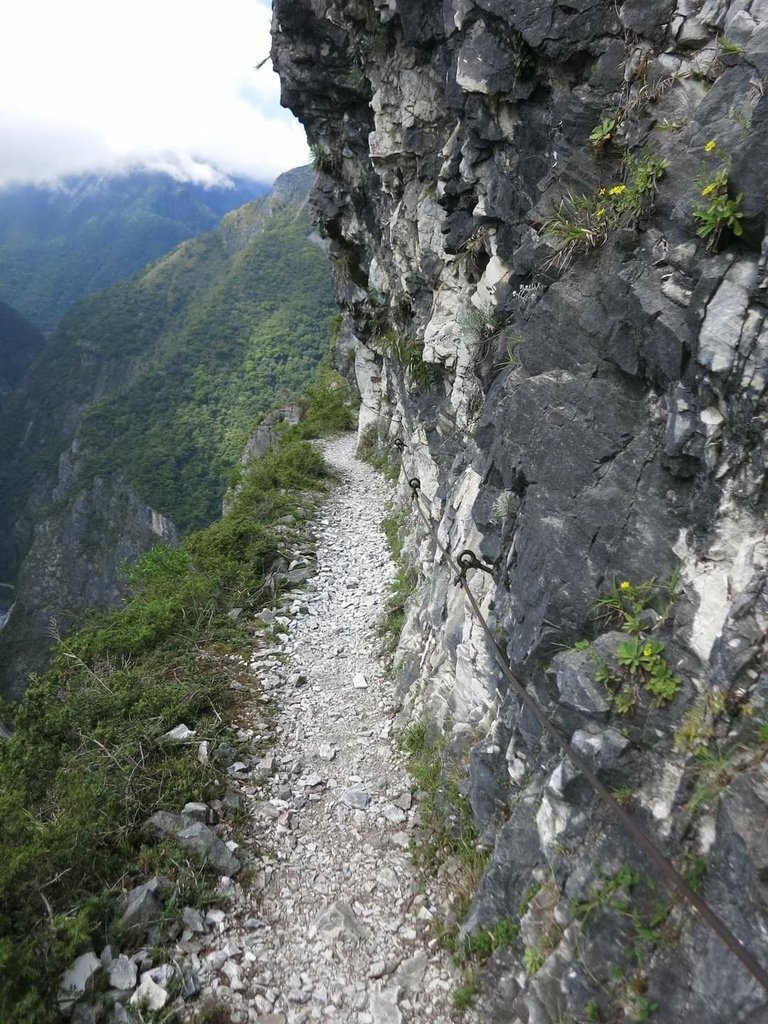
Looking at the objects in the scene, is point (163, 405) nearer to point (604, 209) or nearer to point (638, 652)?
point (604, 209)

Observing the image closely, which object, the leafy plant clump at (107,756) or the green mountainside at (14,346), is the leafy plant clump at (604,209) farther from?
the green mountainside at (14,346)

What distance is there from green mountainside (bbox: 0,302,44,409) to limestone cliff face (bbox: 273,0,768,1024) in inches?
6669

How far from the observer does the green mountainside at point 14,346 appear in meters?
144

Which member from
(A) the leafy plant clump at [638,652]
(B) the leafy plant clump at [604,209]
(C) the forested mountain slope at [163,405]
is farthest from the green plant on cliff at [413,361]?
(C) the forested mountain slope at [163,405]

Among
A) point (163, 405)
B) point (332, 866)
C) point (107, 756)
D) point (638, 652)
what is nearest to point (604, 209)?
point (638, 652)

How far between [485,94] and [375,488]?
12.3 metres

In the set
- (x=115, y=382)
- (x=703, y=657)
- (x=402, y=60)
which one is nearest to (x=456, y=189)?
(x=402, y=60)

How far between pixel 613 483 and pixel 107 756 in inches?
255

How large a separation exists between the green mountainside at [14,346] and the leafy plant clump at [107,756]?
164 meters

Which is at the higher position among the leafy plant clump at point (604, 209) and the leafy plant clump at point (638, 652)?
the leafy plant clump at point (604, 209)

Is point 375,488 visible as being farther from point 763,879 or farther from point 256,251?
point 256,251

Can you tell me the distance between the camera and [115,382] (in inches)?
4186

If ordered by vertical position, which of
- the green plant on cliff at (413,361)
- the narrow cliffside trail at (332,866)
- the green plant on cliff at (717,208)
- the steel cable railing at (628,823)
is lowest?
the narrow cliffside trail at (332,866)

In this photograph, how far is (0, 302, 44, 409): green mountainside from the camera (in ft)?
474
